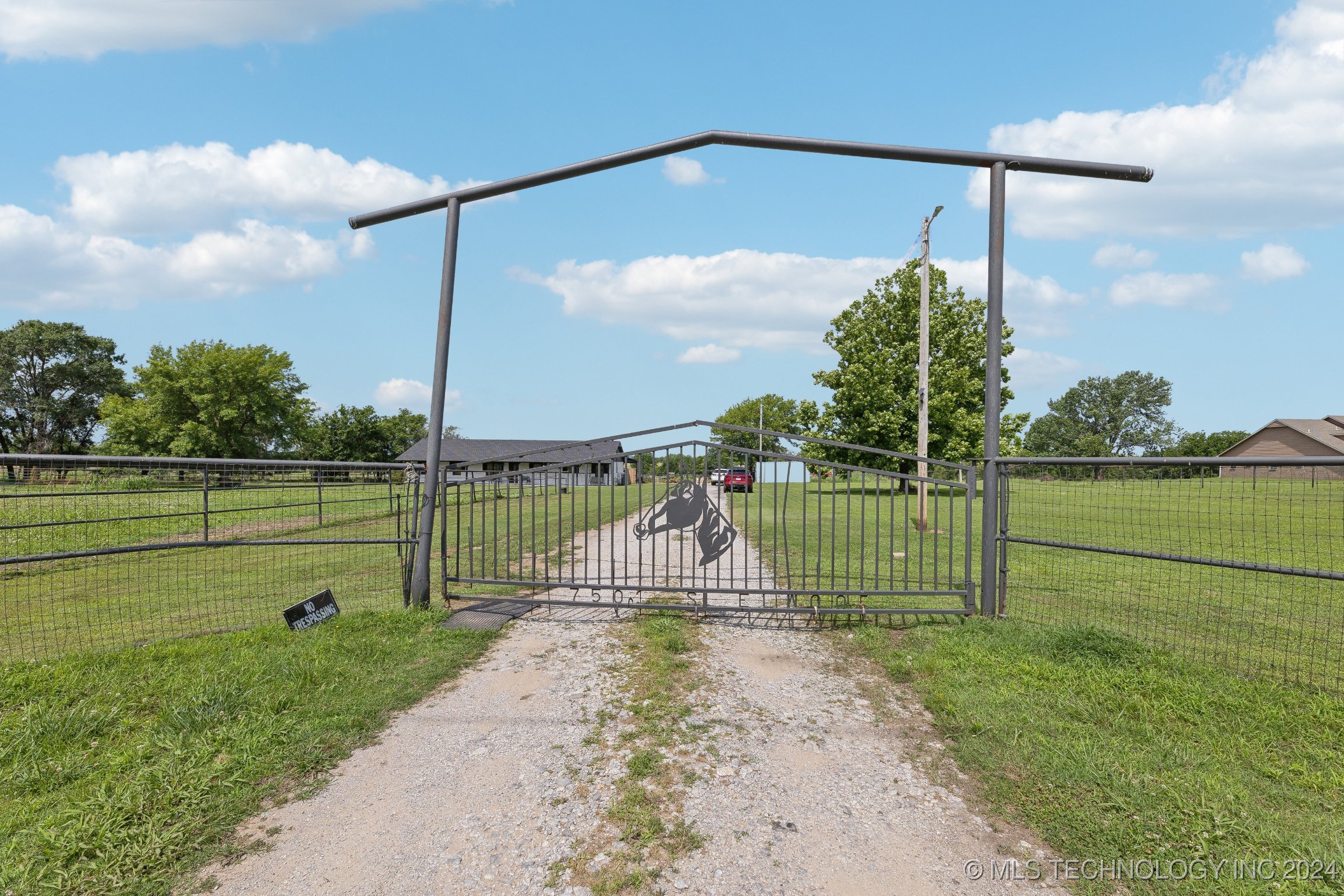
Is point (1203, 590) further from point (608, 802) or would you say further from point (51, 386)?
point (51, 386)

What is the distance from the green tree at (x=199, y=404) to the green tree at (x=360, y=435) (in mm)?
14540

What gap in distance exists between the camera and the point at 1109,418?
100375 millimetres

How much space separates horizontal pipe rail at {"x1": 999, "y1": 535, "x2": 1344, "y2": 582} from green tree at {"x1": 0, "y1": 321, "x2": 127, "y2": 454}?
86.9m

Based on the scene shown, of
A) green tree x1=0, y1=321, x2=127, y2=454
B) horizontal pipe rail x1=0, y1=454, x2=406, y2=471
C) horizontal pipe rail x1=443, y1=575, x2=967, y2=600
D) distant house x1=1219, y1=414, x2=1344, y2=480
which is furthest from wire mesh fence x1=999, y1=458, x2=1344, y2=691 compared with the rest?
green tree x1=0, y1=321, x2=127, y2=454

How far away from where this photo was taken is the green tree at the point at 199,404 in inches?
2303

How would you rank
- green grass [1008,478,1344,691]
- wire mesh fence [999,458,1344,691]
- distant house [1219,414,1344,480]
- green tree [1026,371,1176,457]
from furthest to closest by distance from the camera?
green tree [1026,371,1176,457]
distant house [1219,414,1344,480]
green grass [1008,478,1344,691]
wire mesh fence [999,458,1344,691]

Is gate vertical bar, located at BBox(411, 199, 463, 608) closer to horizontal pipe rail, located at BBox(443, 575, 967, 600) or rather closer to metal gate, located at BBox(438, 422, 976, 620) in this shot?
metal gate, located at BBox(438, 422, 976, 620)

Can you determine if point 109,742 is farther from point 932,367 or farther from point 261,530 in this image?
point 932,367

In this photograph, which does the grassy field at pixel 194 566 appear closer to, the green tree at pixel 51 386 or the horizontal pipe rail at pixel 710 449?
the horizontal pipe rail at pixel 710 449

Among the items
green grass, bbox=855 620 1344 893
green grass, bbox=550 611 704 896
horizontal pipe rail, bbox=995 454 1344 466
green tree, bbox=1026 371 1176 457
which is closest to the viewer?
green grass, bbox=550 611 704 896

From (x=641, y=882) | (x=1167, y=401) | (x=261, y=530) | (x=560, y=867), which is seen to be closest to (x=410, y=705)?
(x=560, y=867)

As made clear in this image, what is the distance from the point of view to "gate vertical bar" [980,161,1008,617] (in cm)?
638

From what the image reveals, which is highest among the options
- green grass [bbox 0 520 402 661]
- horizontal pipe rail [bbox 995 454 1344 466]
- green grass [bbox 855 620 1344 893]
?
horizontal pipe rail [bbox 995 454 1344 466]

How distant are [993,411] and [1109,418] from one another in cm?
11375
